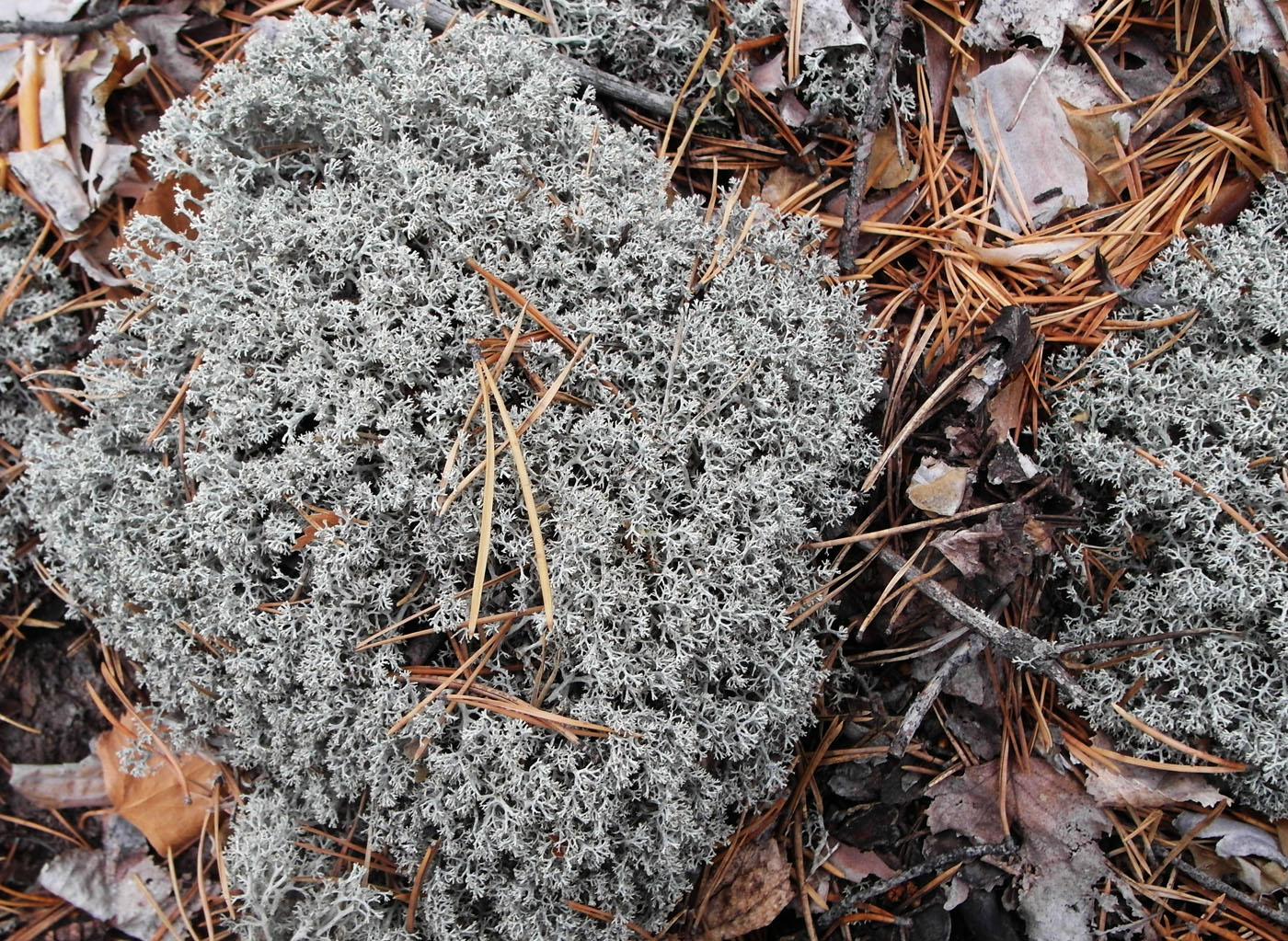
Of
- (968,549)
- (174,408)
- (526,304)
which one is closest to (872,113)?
(526,304)

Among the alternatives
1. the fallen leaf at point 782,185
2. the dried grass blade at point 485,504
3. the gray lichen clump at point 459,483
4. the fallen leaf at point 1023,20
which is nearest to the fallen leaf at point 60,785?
the gray lichen clump at point 459,483

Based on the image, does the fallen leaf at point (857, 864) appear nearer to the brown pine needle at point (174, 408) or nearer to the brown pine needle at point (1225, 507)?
the brown pine needle at point (1225, 507)

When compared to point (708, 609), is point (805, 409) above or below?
above

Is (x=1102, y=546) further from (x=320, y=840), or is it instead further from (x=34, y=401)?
(x=34, y=401)

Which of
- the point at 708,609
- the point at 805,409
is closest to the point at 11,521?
the point at 708,609

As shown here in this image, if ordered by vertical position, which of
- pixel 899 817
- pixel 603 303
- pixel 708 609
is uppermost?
pixel 603 303

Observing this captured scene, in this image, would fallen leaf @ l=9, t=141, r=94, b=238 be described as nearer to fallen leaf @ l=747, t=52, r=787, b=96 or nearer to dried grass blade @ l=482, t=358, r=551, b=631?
dried grass blade @ l=482, t=358, r=551, b=631

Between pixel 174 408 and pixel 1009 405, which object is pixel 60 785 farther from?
pixel 1009 405
